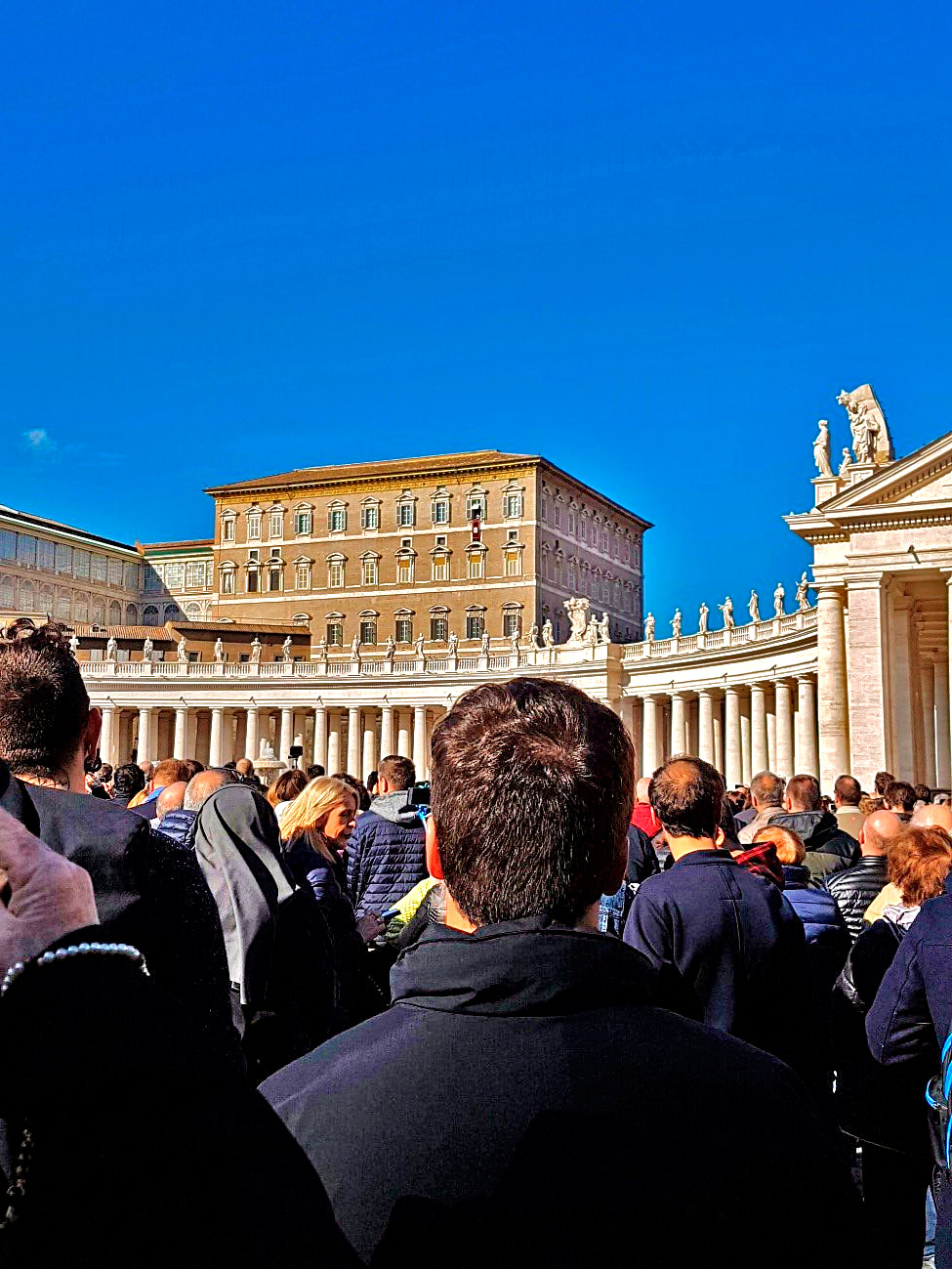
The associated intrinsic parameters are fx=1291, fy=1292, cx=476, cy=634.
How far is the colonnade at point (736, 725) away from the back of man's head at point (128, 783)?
119 ft

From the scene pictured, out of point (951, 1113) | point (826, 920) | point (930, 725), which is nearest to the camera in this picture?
point (951, 1113)

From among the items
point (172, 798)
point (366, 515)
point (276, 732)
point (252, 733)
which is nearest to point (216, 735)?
point (252, 733)

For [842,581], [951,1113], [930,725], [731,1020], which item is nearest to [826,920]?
[731,1020]

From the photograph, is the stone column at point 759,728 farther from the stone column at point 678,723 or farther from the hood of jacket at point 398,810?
the hood of jacket at point 398,810

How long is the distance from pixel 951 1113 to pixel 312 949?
11.3ft

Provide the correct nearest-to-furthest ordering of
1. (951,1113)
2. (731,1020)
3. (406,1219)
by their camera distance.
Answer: (406,1219)
(951,1113)
(731,1020)

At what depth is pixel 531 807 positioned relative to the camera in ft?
8.41

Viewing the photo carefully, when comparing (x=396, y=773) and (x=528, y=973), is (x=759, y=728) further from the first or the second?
(x=528, y=973)

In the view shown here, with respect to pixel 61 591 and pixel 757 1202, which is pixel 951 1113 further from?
pixel 61 591

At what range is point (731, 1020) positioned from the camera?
570 cm

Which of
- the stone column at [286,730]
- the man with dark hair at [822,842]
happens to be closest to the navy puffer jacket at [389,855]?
the man with dark hair at [822,842]

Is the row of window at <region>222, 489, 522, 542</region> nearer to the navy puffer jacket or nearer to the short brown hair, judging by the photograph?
the navy puffer jacket

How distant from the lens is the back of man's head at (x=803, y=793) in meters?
13.5

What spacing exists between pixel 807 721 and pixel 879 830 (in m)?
47.6
